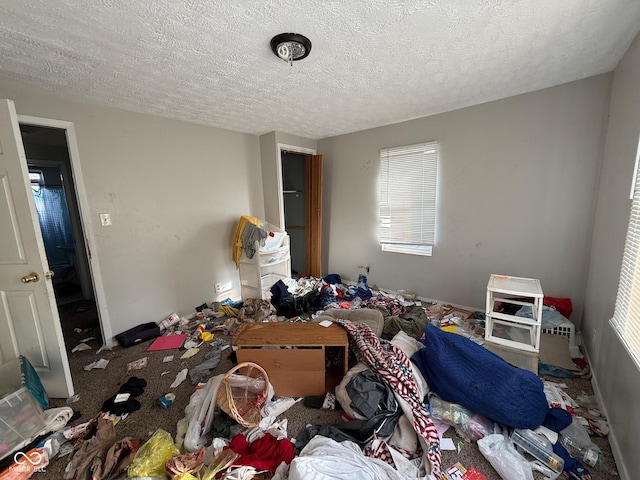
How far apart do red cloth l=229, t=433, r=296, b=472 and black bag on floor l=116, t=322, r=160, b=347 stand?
69.3 inches

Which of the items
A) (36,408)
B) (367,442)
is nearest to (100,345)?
(36,408)

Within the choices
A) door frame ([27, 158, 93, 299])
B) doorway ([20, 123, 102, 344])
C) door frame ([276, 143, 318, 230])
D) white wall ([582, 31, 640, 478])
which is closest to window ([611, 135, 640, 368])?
white wall ([582, 31, 640, 478])

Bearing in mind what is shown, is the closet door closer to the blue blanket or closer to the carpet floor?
the carpet floor

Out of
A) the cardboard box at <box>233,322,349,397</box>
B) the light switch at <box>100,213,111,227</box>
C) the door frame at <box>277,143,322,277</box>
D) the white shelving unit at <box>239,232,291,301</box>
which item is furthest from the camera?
the door frame at <box>277,143,322,277</box>

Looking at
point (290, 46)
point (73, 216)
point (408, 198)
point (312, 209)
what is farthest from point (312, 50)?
point (73, 216)

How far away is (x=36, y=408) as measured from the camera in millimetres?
1628

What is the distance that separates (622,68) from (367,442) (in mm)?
3067

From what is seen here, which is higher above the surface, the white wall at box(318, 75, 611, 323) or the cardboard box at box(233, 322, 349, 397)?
the white wall at box(318, 75, 611, 323)

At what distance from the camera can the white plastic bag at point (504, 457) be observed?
4.13ft

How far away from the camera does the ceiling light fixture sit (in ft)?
4.88

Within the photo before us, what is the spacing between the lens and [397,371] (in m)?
1.61

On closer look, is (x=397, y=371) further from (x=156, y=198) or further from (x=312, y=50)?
(x=156, y=198)

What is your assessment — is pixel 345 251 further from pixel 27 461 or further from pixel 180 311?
pixel 27 461

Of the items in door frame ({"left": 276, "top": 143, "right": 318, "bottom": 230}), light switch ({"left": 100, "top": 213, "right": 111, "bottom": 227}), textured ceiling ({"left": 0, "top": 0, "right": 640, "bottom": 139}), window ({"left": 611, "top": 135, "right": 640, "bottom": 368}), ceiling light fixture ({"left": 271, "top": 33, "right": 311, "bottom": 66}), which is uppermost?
textured ceiling ({"left": 0, "top": 0, "right": 640, "bottom": 139})
